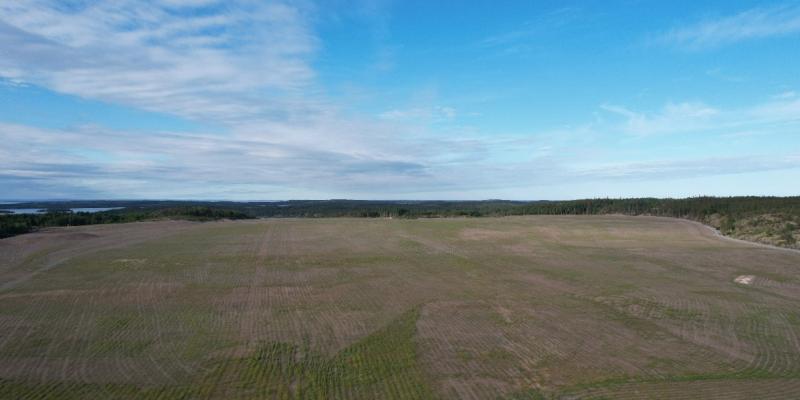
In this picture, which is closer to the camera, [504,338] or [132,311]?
[504,338]

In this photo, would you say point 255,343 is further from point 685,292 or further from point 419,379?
point 685,292

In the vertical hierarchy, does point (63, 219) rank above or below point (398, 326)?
above

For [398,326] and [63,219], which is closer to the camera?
[398,326]

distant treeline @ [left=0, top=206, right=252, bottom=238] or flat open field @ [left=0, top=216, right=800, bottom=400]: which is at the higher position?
distant treeline @ [left=0, top=206, right=252, bottom=238]

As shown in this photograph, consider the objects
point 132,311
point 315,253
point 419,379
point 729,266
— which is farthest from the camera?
point 315,253

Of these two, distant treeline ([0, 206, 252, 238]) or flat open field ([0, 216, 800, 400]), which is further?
distant treeline ([0, 206, 252, 238])

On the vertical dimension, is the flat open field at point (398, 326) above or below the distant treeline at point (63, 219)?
below

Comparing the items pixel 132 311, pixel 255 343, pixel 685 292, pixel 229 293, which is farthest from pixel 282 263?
pixel 685 292

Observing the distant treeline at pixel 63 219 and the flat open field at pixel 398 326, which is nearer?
the flat open field at pixel 398 326
